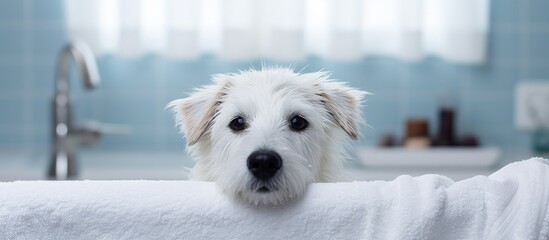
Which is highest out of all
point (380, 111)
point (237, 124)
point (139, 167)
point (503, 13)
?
point (503, 13)

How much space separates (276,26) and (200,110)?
4.61 feet

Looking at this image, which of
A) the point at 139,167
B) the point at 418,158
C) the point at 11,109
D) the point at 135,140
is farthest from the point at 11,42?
the point at 418,158

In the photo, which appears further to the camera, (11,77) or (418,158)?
(11,77)

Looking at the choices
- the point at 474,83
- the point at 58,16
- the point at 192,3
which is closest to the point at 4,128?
the point at 58,16

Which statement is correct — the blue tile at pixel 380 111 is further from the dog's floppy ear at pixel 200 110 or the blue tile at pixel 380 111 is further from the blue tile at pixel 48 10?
the dog's floppy ear at pixel 200 110

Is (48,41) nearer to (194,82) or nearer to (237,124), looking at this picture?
(194,82)

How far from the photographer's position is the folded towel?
0.72 m

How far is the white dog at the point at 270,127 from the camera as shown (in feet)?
2.60

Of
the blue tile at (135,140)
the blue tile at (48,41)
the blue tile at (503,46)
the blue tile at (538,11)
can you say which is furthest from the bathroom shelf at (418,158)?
the blue tile at (48,41)

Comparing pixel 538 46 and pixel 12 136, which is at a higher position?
pixel 538 46

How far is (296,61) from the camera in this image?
2.35 m

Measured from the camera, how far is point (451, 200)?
0.72 m

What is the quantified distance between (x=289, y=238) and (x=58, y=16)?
1.86m

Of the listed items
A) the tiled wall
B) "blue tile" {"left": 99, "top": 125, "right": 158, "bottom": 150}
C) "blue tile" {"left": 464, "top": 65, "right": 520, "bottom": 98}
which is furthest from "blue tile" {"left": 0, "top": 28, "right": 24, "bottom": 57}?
"blue tile" {"left": 464, "top": 65, "right": 520, "bottom": 98}
